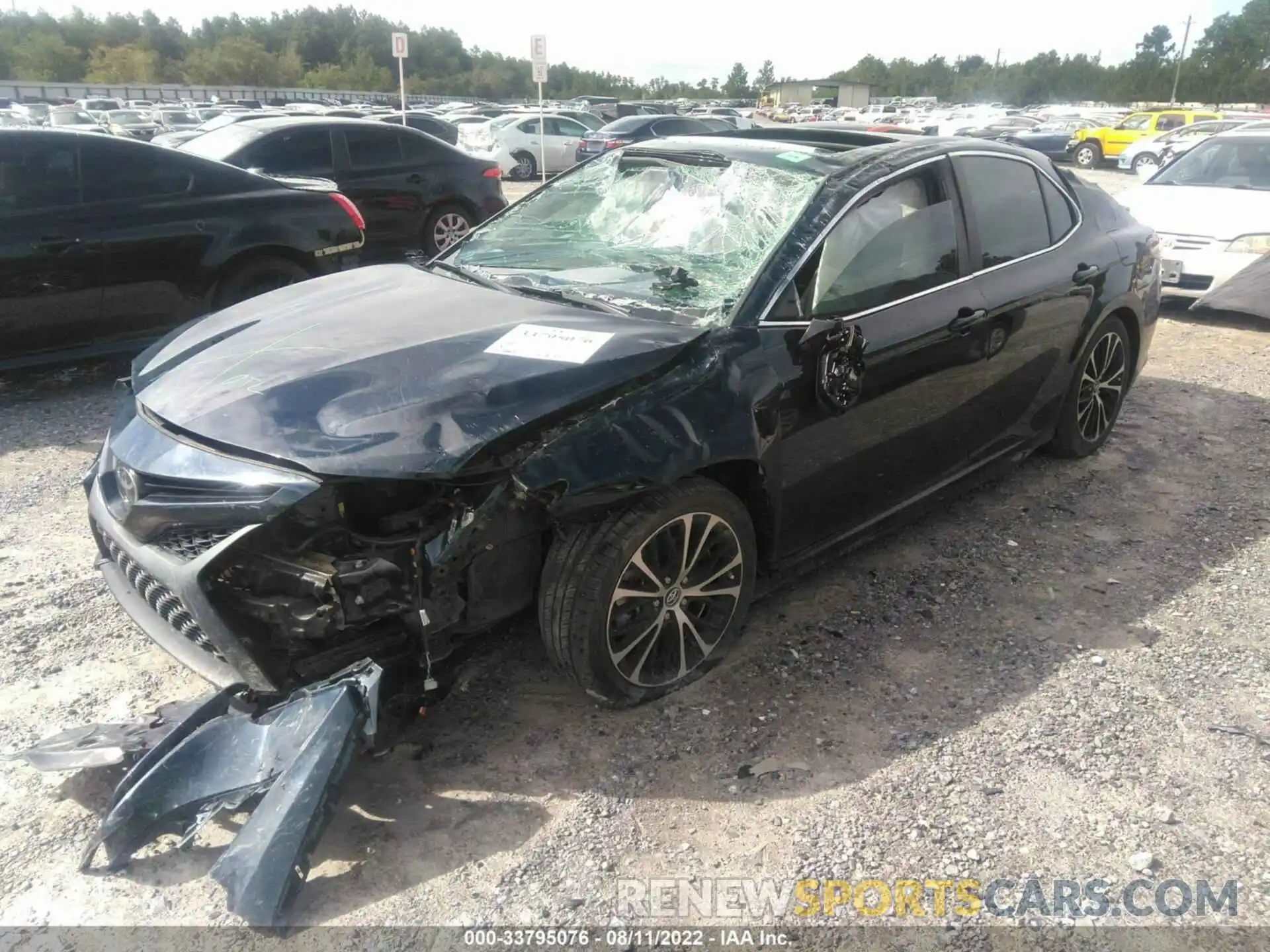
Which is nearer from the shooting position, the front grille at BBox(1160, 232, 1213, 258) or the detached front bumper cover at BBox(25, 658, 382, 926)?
the detached front bumper cover at BBox(25, 658, 382, 926)

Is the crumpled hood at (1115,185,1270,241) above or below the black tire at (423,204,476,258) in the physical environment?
above

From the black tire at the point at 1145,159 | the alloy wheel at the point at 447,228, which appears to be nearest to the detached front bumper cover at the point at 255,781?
the alloy wheel at the point at 447,228

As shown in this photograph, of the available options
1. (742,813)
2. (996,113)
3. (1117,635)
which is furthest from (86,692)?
(996,113)

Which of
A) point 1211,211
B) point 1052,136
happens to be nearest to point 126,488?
point 1211,211

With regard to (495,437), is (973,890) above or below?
below

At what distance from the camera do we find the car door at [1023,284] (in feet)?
12.5

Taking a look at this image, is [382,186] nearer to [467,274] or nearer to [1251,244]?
[467,274]

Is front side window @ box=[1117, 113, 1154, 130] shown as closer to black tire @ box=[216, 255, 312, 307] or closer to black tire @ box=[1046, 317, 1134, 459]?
black tire @ box=[1046, 317, 1134, 459]

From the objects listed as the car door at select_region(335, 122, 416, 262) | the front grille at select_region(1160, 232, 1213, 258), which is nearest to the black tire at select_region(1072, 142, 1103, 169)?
the front grille at select_region(1160, 232, 1213, 258)

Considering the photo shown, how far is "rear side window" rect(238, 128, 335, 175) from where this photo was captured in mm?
8422

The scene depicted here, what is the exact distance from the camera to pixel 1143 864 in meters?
2.42

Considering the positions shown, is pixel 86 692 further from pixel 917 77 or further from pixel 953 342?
pixel 917 77

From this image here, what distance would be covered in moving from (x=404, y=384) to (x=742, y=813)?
1.52 meters

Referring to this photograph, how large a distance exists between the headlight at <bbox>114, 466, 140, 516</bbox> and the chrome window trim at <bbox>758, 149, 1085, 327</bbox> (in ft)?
6.21
